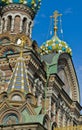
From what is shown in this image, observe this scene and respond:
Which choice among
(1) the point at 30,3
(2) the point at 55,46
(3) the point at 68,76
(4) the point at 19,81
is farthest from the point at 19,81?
(2) the point at 55,46

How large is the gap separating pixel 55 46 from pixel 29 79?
32.3 feet

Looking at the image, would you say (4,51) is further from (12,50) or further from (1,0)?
(1,0)

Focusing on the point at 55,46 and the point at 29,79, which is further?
the point at 55,46

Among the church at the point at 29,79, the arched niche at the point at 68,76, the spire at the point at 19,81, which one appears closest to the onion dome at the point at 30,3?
the church at the point at 29,79

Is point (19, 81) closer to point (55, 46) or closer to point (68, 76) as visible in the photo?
point (68, 76)

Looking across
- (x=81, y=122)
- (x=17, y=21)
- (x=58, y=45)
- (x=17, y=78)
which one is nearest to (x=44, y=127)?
(x=17, y=78)

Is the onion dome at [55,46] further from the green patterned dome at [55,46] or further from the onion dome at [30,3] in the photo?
the onion dome at [30,3]

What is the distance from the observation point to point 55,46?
26953mm

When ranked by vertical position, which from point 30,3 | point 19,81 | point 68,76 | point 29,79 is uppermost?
point 30,3

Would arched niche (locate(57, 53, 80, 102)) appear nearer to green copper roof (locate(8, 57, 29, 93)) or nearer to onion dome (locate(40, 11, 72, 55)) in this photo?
onion dome (locate(40, 11, 72, 55))

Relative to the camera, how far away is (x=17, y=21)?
834 inches

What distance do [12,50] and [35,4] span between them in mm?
4438

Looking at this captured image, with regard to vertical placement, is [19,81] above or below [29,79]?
below

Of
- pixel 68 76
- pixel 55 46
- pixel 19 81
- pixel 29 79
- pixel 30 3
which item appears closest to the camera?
pixel 19 81
